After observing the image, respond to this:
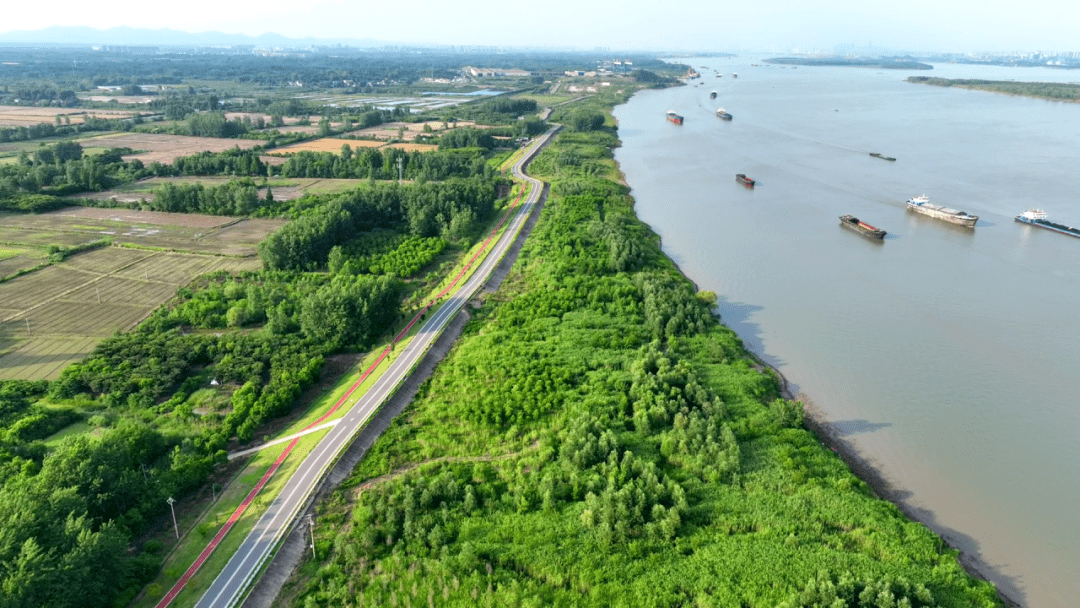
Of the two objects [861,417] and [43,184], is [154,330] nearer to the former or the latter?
[861,417]

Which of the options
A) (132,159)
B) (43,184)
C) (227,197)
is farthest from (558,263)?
(132,159)

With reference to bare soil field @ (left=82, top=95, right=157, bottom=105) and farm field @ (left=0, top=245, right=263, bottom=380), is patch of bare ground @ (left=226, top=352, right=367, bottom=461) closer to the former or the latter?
farm field @ (left=0, top=245, right=263, bottom=380)

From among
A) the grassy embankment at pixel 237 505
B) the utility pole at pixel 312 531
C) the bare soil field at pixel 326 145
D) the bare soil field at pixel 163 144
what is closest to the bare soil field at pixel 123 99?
the bare soil field at pixel 163 144

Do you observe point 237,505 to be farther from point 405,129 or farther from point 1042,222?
point 405,129

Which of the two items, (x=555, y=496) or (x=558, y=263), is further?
(x=558, y=263)

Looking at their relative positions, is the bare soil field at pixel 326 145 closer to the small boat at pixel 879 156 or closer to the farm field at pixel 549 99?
the farm field at pixel 549 99

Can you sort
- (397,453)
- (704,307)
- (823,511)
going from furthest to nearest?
(704,307)
(397,453)
(823,511)
